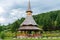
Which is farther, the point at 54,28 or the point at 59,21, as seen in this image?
the point at 59,21

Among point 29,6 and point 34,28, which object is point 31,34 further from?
point 29,6

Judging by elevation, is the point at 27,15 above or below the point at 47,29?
above

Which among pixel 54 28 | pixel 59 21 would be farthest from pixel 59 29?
pixel 59 21

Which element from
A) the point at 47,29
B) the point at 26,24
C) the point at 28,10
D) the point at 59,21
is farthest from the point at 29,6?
the point at 59,21

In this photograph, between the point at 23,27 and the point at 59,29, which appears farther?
the point at 59,29

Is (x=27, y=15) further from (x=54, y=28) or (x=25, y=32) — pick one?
(x=54, y=28)

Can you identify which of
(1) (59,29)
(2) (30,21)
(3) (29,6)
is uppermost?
(3) (29,6)

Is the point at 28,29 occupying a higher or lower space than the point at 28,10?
lower

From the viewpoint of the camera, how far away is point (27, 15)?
156 feet

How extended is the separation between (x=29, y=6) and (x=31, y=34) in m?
6.51

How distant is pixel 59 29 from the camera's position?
6050 centimetres

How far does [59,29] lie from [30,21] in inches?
642

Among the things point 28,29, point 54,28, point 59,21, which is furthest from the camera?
point 59,21

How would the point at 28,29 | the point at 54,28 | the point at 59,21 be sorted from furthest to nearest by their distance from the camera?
the point at 59,21, the point at 54,28, the point at 28,29
